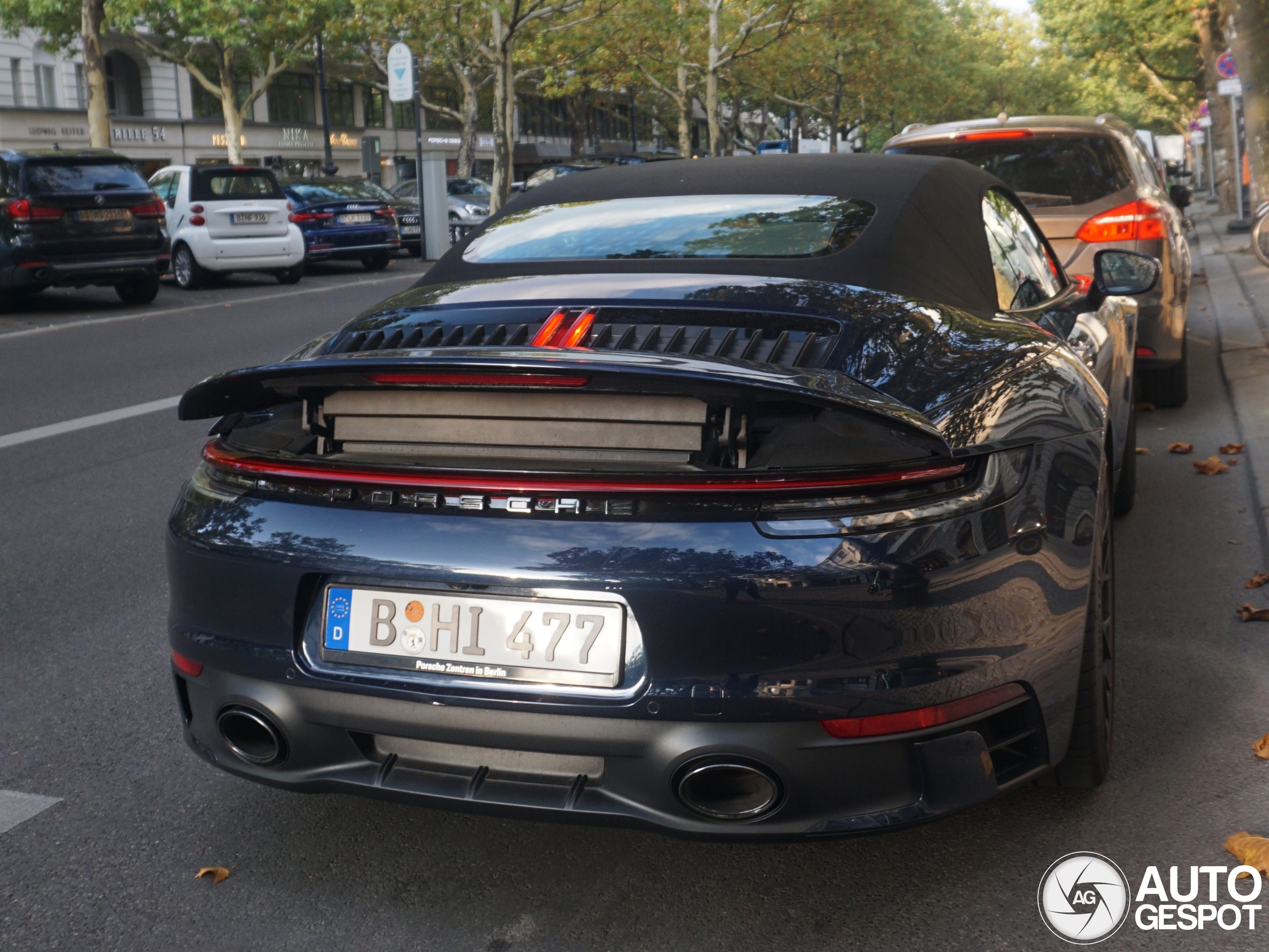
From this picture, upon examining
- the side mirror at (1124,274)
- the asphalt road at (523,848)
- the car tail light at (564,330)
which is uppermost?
the car tail light at (564,330)

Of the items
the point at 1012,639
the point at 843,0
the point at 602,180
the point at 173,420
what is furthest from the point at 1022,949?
the point at 843,0

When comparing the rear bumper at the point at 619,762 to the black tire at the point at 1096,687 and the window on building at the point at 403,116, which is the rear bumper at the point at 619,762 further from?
the window on building at the point at 403,116

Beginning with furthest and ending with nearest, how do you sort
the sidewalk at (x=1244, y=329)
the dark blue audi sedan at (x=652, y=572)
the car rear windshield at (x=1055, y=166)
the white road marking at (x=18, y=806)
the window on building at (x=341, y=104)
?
the window on building at (x=341, y=104) → the car rear windshield at (x=1055, y=166) → the sidewalk at (x=1244, y=329) → the white road marking at (x=18, y=806) → the dark blue audi sedan at (x=652, y=572)

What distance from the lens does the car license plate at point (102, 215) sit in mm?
15398

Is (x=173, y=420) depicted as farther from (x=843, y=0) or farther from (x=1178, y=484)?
(x=843, y=0)

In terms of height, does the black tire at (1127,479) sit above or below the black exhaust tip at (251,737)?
below

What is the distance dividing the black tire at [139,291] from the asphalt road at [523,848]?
12580 mm

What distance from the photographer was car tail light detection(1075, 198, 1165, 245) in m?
7.46

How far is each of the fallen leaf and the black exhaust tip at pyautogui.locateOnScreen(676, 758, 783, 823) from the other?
42.2 inches

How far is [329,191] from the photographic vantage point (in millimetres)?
21844

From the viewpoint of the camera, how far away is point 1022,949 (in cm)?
256

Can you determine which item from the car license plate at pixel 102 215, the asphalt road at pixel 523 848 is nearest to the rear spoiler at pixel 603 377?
the asphalt road at pixel 523 848

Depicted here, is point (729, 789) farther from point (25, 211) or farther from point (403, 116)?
point (403, 116)

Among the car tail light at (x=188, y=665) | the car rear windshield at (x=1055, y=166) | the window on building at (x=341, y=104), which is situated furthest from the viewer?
the window on building at (x=341, y=104)
